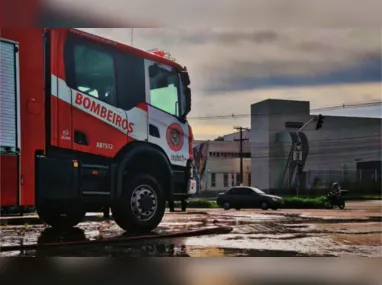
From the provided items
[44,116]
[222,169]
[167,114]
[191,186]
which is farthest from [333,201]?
[44,116]

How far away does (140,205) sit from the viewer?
713 centimetres

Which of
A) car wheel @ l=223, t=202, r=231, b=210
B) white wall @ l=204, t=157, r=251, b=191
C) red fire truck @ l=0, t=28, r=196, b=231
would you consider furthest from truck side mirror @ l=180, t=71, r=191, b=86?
car wheel @ l=223, t=202, r=231, b=210

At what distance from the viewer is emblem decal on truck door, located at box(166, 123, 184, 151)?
7.26m

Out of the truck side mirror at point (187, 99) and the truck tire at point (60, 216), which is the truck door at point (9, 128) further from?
the truck side mirror at point (187, 99)

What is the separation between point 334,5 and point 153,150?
2934 mm

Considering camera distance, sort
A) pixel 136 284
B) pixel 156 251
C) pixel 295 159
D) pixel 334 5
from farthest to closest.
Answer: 1. pixel 295 159
2. pixel 156 251
3. pixel 334 5
4. pixel 136 284

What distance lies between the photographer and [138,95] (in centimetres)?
705

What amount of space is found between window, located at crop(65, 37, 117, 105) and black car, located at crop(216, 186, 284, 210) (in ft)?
6.58

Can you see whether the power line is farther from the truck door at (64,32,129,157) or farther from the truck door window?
the truck door at (64,32,129,157)

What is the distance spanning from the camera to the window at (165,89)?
7184mm

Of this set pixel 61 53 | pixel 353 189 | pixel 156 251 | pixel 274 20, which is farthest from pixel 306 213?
pixel 61 53

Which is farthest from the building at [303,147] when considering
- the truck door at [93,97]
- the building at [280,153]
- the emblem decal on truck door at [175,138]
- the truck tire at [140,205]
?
the truck door at [93,97]

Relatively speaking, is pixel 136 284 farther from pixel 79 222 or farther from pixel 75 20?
pixel 75 20

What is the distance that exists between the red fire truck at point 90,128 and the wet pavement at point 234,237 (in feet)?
0.72
